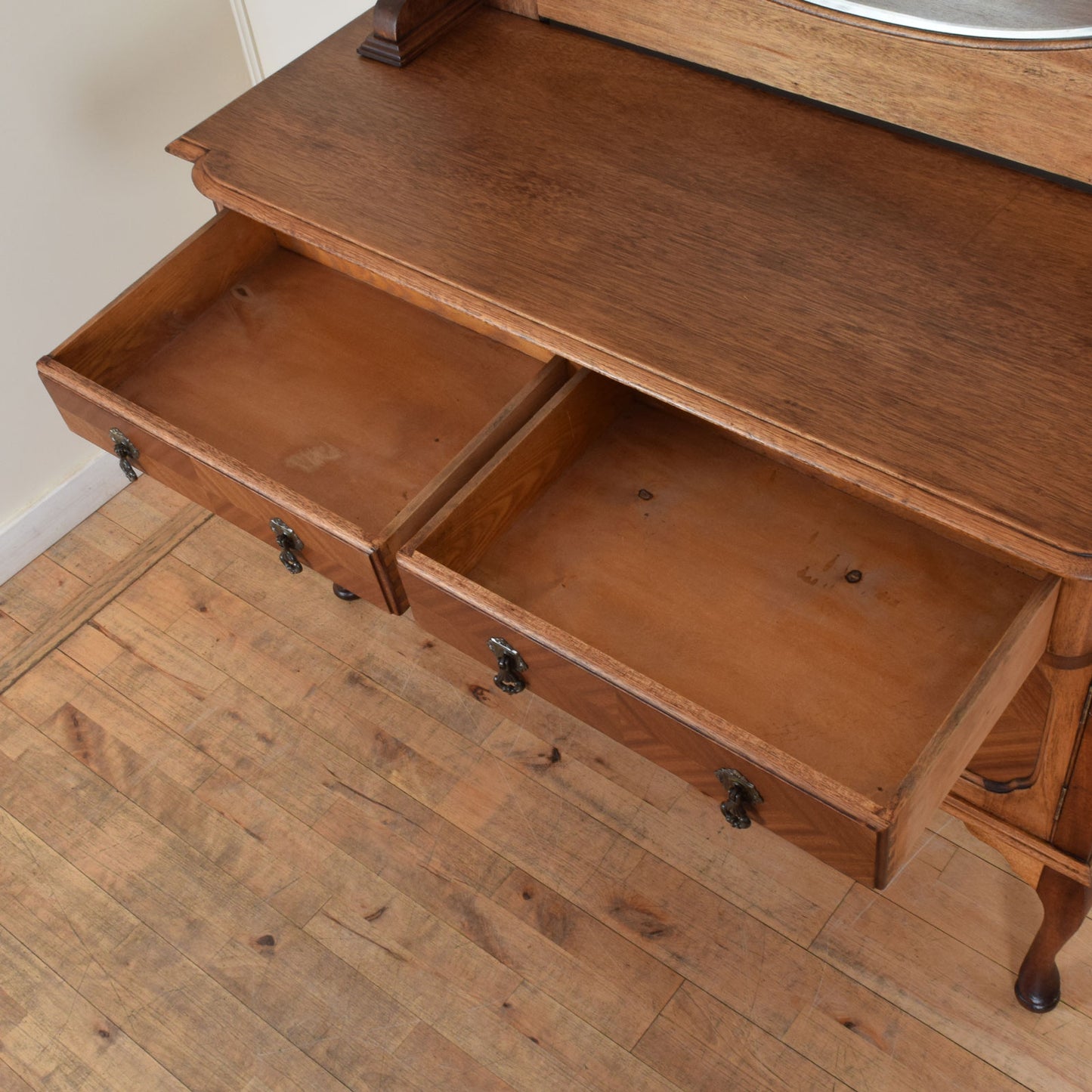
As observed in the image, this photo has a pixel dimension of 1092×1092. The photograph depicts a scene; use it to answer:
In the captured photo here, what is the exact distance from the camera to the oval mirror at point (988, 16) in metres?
0.95

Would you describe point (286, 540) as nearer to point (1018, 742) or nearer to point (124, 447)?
point (124, 447)

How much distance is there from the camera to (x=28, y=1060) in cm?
143

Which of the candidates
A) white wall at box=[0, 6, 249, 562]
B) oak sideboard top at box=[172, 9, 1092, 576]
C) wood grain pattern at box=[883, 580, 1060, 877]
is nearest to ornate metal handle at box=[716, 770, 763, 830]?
wood grain pattern at box=[883, 580, 1060, 877]

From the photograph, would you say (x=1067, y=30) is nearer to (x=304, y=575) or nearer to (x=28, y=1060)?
(x=304, y=575)

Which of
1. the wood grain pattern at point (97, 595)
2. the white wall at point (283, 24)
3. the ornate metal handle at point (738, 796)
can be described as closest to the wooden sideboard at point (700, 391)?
the ornate metal handle at point (738, 796)

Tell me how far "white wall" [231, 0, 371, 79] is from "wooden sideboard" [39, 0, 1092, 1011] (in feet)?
1.34

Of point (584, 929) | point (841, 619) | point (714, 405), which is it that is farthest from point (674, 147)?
point (584, 929)

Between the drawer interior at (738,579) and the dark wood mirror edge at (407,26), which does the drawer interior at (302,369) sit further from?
the dark wood mirror edge at (407,26)

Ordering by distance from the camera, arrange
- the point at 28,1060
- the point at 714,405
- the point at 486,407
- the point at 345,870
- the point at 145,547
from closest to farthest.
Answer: the point at 714,405, the point at 486,407, the point at 28,1060, the point at 345,870, the point at 145,547

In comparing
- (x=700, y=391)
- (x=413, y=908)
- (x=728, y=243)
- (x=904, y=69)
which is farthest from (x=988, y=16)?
(x=413, y=908)

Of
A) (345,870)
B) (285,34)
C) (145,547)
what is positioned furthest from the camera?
(145,547)

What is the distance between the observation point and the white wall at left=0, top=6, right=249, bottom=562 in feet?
5.44

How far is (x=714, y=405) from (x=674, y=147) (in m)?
0.33

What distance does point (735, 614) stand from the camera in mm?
1067
